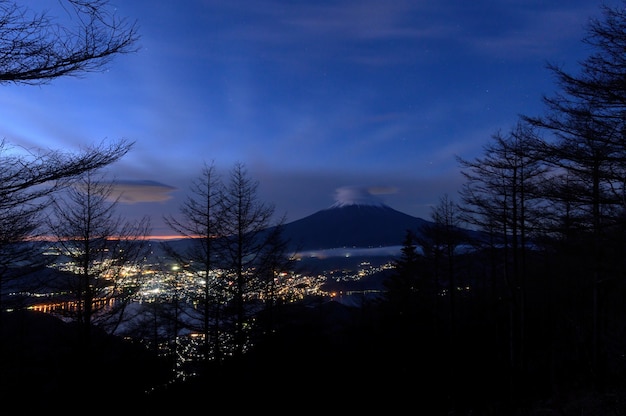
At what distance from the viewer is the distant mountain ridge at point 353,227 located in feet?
320

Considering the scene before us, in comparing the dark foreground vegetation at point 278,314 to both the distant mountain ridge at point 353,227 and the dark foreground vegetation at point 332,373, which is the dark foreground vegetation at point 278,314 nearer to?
the dark foreground vegetation at point 332,373

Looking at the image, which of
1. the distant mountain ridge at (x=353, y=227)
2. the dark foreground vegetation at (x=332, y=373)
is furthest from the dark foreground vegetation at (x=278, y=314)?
the distant mountain ridge at (x=353, y=227)

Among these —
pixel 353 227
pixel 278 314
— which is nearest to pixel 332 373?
pixel 278 314

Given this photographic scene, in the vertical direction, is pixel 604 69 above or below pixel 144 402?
above

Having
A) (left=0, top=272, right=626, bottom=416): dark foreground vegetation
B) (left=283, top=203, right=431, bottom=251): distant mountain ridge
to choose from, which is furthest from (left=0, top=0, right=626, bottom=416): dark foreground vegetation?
(left=283, top=203, right=431, bottom=251): distant mountain ridge

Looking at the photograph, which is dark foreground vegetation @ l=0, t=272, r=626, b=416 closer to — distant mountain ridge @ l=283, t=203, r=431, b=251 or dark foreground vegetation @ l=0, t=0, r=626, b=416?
dark foreground vegetation @ l=0, t=0, r=626, b=416

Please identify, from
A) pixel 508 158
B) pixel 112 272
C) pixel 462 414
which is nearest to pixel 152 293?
pixel 112 272

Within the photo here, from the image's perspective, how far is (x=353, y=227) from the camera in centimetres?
11350

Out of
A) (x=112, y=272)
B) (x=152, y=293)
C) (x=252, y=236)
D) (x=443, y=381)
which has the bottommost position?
(x=443, y=381)

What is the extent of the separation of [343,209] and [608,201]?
128m

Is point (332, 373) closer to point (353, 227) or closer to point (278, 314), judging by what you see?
point (278, 314)

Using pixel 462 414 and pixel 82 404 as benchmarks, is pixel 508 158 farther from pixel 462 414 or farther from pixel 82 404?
pixel 82 404

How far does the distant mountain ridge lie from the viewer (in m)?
97.6

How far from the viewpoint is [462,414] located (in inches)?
381
